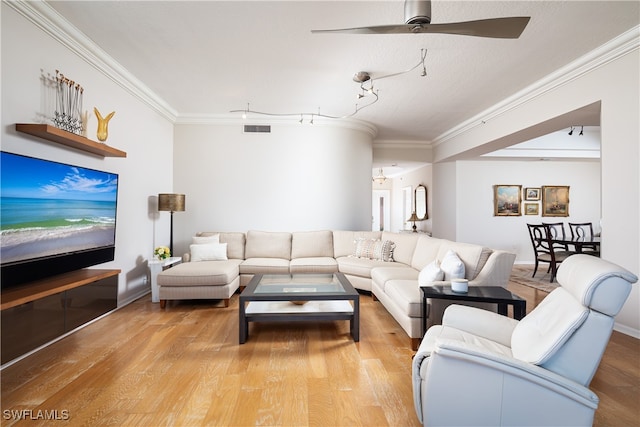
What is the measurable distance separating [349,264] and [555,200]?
5736 mm

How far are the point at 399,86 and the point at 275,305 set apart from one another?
121 inches

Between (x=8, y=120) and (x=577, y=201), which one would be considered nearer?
(x=8, y=120)

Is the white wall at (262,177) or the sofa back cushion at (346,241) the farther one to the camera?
the white wall at (262,177)

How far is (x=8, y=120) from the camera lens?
7.68ft

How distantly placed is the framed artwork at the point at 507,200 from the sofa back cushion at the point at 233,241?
559cm

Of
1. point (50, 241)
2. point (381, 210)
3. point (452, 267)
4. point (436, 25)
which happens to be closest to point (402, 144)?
point (452, 267)

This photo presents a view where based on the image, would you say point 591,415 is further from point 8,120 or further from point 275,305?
point 8,120

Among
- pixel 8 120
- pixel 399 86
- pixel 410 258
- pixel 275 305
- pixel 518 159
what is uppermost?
pixel 399 86

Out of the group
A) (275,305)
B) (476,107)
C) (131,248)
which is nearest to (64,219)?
(131,248)

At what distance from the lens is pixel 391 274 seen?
363 cm

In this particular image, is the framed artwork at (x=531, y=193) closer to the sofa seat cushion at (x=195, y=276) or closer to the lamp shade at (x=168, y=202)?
the sofa seat cushion at (x=195, y=276)

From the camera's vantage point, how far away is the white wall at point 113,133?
2.39 meters

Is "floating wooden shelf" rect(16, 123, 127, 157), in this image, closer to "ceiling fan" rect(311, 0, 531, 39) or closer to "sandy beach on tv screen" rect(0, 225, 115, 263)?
"sandy beach on tv screen" rect(0, 225, 115, 263)

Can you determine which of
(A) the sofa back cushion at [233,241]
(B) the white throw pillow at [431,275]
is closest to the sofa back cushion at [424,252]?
(B) the white throw pillow at [431,275]
